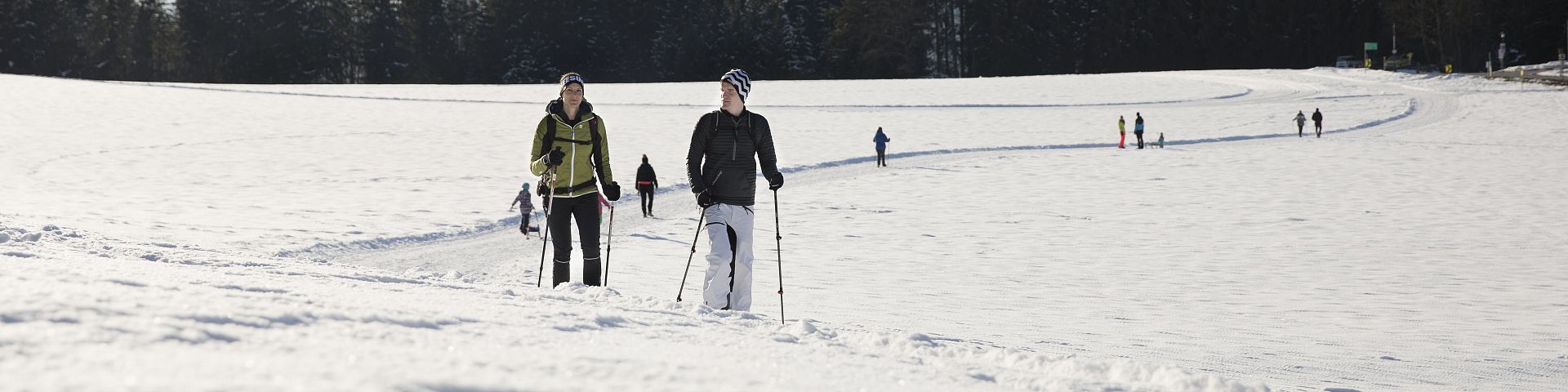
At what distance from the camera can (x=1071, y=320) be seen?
8734 mm

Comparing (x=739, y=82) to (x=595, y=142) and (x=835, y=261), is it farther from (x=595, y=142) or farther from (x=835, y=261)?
(x=835, y=261)

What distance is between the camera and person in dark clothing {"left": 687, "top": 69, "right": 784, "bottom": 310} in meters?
6.82

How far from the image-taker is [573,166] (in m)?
7.04

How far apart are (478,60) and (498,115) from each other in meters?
49.9

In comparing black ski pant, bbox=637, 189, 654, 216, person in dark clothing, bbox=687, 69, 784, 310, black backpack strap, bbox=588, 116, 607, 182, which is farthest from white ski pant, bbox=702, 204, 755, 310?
black ski pant, bbox=637, 189, 654, 216

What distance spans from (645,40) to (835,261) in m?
84.9

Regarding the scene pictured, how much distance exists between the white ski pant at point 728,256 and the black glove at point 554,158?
0.90m

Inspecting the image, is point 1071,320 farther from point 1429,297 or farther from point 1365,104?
point 1365,104

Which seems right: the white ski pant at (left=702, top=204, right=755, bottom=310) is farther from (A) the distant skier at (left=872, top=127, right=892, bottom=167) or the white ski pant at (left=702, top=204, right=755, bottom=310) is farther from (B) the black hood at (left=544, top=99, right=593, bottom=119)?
(A) the distant skier at (left=872, top=127, right=892, bottom=167)

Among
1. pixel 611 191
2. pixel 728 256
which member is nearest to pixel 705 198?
pixel 728 256

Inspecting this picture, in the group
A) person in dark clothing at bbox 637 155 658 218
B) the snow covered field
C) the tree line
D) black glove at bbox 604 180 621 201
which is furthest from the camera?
the tree line

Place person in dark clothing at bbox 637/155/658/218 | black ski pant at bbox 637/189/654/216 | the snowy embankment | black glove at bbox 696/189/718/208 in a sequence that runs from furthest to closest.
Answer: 1. person in dark clothing at bbox 637/155/658/218
2. black ski pant at bbox 637/189/654/216
3. black glove at bbox 696/189/718/208
4. the snowy embankment

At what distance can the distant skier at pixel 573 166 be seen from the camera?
7.02m

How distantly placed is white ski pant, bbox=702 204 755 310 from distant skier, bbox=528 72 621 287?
64 cm
